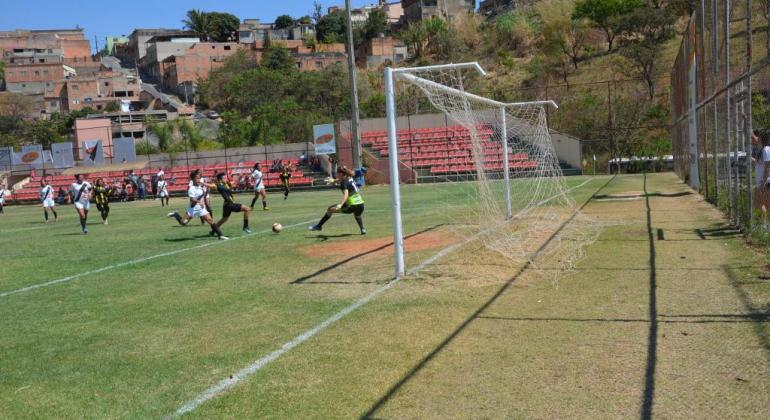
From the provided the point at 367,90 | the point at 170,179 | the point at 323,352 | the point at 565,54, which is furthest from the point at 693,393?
the point at 367,90

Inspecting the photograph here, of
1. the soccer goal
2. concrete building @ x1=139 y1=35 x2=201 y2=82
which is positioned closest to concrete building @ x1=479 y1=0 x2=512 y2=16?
concrete building @ x1=139 y1=35 x2=201 y2=82

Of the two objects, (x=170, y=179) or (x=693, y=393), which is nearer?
(x=693, y=393)

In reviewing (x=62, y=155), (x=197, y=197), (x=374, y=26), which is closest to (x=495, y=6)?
(x=374, y=26)

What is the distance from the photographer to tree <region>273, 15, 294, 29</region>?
14575 centimetres

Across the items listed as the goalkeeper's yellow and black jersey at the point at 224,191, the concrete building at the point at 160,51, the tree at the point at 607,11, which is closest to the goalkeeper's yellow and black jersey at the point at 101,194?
the goalkeeper's yellow and black jersey at the point at 224,191

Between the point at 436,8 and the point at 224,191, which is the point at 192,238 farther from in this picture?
the point at 436,8

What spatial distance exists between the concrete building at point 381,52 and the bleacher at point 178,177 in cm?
6319

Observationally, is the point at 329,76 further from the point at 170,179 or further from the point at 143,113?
the point at 170,179

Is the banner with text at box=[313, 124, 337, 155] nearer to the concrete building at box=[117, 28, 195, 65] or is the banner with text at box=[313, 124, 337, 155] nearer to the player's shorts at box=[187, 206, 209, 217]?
the player's shorts at box=[187, 206, 209, 217]

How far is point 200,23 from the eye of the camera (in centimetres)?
13700

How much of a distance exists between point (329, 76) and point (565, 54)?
89.2 feet

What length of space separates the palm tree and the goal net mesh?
123m

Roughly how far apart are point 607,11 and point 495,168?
58816mm

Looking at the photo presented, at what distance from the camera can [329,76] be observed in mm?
79938
